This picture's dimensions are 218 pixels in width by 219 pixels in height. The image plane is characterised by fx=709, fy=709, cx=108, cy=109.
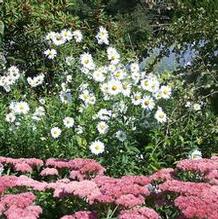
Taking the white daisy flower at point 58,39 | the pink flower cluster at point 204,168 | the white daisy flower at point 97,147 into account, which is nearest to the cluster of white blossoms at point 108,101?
the white daisy flower at point 97,147

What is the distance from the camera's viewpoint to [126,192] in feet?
10.3

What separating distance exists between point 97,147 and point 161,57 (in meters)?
2.41

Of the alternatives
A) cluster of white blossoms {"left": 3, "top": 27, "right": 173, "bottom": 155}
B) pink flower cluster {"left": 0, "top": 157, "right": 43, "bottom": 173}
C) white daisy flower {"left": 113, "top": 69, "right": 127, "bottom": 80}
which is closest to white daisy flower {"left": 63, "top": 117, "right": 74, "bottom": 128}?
cluster of white blossoms {"left": 3, "top": 27, "right": 173, "bottom": 155}

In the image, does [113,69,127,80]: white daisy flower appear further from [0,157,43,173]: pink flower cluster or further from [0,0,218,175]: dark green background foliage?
[0,157,43,173]: pink flower cluster

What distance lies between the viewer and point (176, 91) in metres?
5.22

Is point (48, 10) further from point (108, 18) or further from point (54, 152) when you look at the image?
point (54, 152)

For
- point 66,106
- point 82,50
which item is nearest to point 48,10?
point 82,50

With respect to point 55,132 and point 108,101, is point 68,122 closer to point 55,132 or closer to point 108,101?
point 55,132

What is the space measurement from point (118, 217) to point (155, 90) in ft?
6.32

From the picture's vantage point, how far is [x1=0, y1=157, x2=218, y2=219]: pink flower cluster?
118 inches

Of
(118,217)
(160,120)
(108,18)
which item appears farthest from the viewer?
(108,18)

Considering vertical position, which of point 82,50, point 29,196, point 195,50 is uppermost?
point 29,196

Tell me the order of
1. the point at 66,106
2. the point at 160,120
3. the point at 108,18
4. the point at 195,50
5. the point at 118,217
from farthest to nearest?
the point at 108,18 < the point at 195,50 < the point at 66,106 < the point at 160,120 < the point at 118,217

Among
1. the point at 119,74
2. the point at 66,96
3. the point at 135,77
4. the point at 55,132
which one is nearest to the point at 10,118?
the point at 55,132
